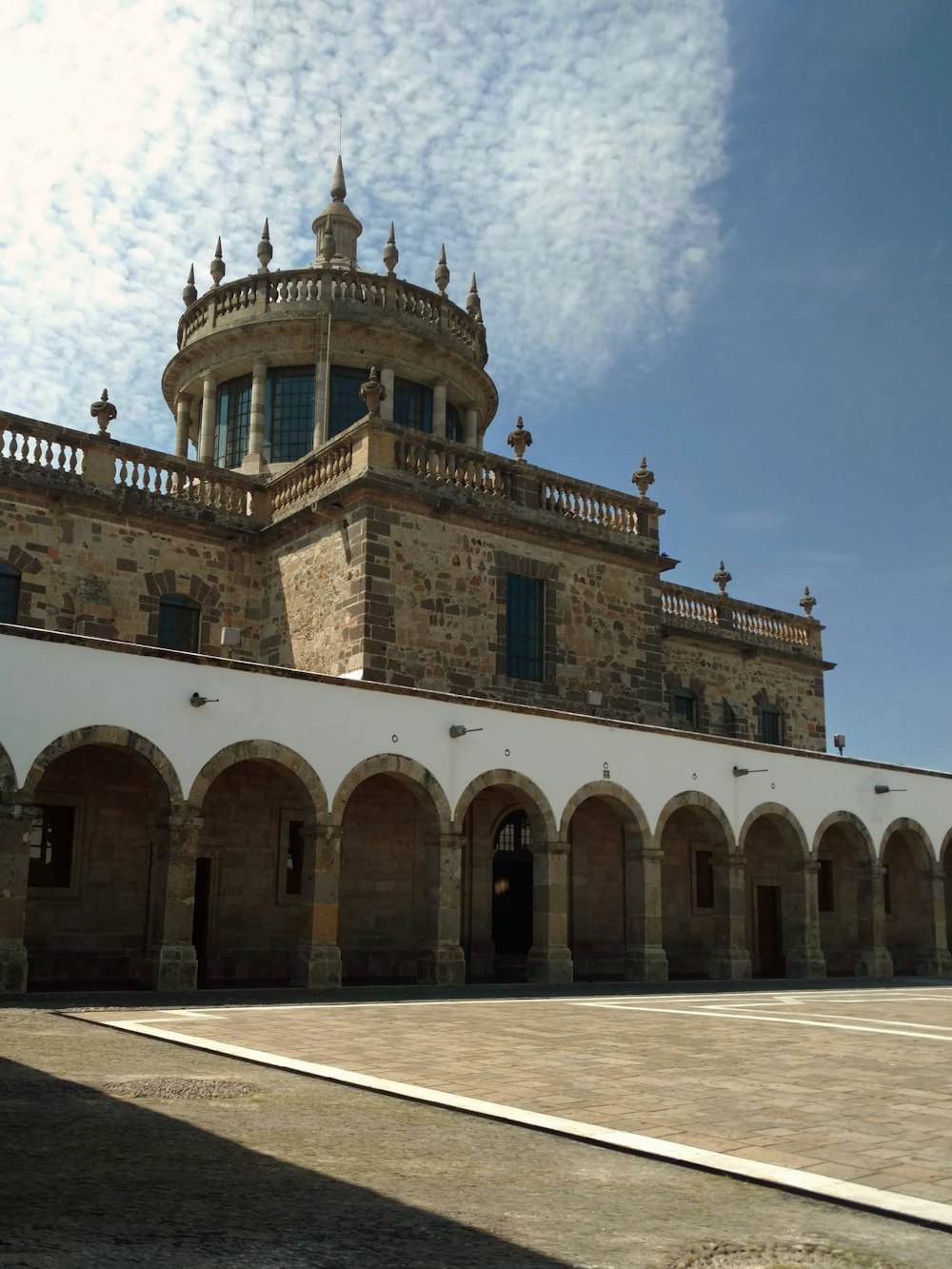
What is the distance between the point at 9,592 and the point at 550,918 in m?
10.4

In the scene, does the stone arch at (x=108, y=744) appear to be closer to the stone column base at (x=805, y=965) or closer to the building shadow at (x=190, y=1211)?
the building shadow at (x=190, y=1211)

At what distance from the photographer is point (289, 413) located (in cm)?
2769

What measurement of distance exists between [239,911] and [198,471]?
332 inches

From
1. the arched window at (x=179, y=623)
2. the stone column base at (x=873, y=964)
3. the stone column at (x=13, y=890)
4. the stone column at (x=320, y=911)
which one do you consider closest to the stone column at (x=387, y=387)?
the arched window at (x=179, y=623)

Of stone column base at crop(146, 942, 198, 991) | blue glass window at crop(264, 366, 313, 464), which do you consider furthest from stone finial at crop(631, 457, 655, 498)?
stone column base at crop(146, 942, 198, 991)

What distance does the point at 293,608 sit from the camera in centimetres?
2261

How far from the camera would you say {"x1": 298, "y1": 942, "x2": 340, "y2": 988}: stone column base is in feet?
57.2

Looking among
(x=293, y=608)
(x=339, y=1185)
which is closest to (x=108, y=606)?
(x=293, y=608)

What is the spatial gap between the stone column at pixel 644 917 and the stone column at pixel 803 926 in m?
3.93

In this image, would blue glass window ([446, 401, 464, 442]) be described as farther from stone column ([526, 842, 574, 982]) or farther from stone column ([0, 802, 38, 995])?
stone column ([0, 802, 38, 995])

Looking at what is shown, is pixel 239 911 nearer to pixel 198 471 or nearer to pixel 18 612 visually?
pixel 18 612

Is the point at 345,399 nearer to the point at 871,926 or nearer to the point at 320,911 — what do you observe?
the point at 320,911

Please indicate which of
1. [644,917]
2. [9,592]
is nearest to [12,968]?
[9,592]

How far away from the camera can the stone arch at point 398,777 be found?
59.5 feet
